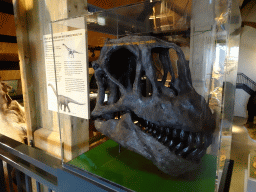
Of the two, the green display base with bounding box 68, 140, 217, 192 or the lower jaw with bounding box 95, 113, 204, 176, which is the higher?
the lower jaw with bounding box 95, 113, 204, 176

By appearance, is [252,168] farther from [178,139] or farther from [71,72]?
[71,72]

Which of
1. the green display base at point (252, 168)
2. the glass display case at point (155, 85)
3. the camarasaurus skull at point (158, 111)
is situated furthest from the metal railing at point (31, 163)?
the green display base at point (252, 168)

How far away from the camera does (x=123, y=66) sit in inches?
37.8

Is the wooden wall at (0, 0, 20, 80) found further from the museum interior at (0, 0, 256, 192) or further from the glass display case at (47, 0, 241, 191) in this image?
the glass display case at (47, 0, 241, 191)

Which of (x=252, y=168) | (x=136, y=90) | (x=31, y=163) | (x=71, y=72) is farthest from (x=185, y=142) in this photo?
(x=252, y=168)

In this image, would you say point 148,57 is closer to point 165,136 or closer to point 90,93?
point 165,136

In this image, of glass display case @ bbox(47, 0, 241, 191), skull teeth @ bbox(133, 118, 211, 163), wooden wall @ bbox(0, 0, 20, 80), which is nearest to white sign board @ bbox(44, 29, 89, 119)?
glass display case @ bbox(47, 0, 241, 191)

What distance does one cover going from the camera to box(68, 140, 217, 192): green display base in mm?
771

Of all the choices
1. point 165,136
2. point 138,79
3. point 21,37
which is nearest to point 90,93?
point 138,79

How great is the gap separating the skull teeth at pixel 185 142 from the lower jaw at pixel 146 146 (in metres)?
0.02

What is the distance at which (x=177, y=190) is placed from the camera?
772 mm

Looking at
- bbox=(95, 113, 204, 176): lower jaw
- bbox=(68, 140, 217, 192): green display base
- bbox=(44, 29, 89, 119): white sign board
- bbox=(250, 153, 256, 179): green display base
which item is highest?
bbox=(44, 29, 89, 119): white sign board

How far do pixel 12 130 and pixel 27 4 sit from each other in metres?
1.17

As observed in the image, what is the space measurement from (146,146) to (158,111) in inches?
6.2
